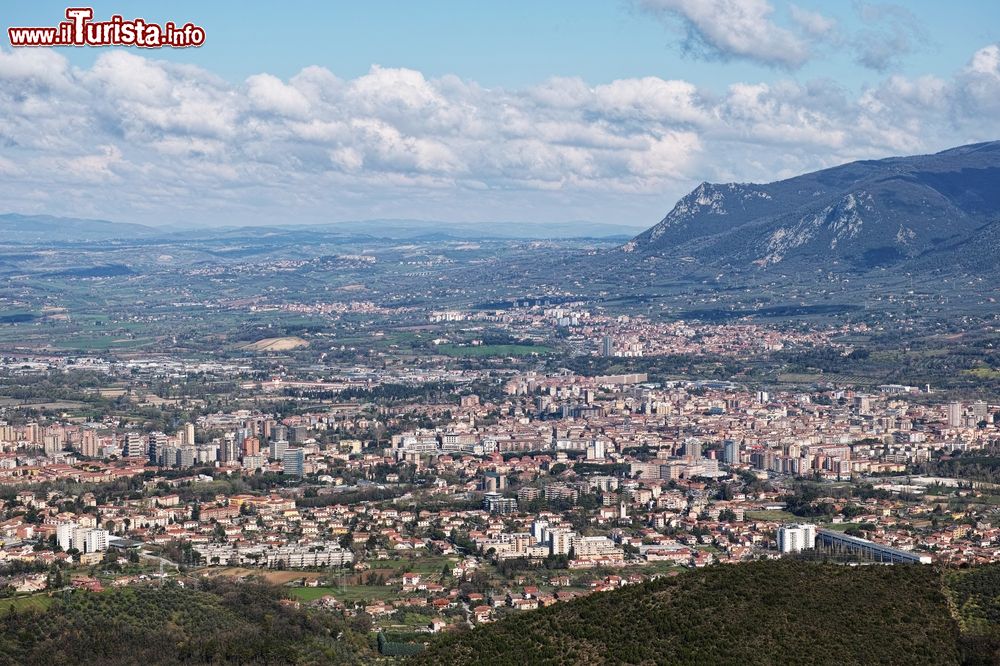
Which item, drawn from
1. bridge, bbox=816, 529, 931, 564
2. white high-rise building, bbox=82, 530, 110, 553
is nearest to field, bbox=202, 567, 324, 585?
white high-rise building, bbox=82, 530, 110, 553

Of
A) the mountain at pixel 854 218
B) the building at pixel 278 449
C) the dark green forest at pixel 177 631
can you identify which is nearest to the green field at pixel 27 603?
the dark green forest at pixel 177 631

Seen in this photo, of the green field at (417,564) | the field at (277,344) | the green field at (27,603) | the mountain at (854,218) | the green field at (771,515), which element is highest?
the mountain at (854,218)

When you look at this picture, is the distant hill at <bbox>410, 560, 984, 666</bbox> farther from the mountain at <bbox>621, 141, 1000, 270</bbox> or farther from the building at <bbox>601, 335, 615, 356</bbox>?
the mountain at <bbox>621, 141, 1000, 270</bbox>

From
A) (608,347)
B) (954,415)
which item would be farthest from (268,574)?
(608,347)

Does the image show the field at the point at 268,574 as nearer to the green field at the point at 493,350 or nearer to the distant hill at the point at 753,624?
the distant hill at the point at 753,624

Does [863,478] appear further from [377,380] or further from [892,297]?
[892,297]
